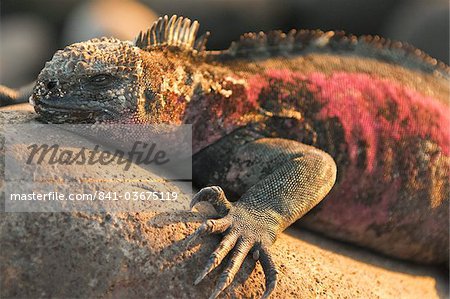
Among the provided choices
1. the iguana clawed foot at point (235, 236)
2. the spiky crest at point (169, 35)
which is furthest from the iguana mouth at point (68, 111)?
the iguana clawed foot at point (235, 236)

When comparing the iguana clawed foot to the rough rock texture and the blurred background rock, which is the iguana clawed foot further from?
the blurred background rock

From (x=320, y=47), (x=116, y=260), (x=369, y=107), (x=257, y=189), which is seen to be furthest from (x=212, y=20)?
(x=116, y=260)

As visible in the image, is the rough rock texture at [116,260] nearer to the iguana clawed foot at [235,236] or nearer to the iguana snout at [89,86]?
the iguana clawed foot at [235,236]

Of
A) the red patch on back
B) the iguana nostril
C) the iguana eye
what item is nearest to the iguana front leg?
the red patch on back

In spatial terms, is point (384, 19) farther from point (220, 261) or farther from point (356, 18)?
point (220, 261)

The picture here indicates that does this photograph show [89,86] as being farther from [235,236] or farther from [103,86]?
[235,236]

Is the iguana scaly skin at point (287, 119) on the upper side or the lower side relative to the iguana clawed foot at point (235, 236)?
upper
